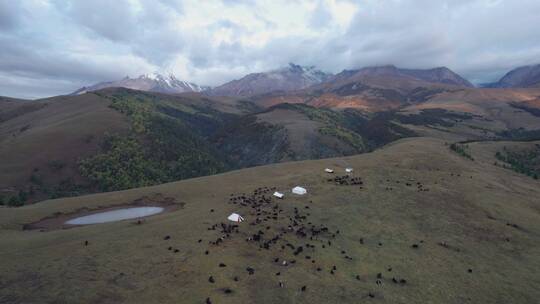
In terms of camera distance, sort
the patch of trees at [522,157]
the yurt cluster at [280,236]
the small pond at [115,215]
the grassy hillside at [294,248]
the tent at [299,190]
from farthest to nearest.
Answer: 1. the patch of trees at [522,157]
2. the tent at [299,190]
3. the small pond at [115,215]
4. the yurt cluster at [280,236]
5. the grassy hillside at [294,248]

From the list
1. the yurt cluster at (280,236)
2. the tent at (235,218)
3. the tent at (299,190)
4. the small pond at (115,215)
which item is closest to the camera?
the yurt cluster at (280,236)

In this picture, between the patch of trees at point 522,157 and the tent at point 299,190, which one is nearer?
the tent at point 299,190

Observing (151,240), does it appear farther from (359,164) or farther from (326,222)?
(359,164)

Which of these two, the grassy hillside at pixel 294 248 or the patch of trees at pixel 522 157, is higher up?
the grassy hillside at pixel 294 248

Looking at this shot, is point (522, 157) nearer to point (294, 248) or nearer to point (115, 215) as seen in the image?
point (294, 248)

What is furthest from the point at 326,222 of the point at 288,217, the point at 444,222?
the point at 444,222

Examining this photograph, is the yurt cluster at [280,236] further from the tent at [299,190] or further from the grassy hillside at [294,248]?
the tent at [299,190]

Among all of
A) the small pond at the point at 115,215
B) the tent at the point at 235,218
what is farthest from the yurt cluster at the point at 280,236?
the small pond at the point at 115,215
